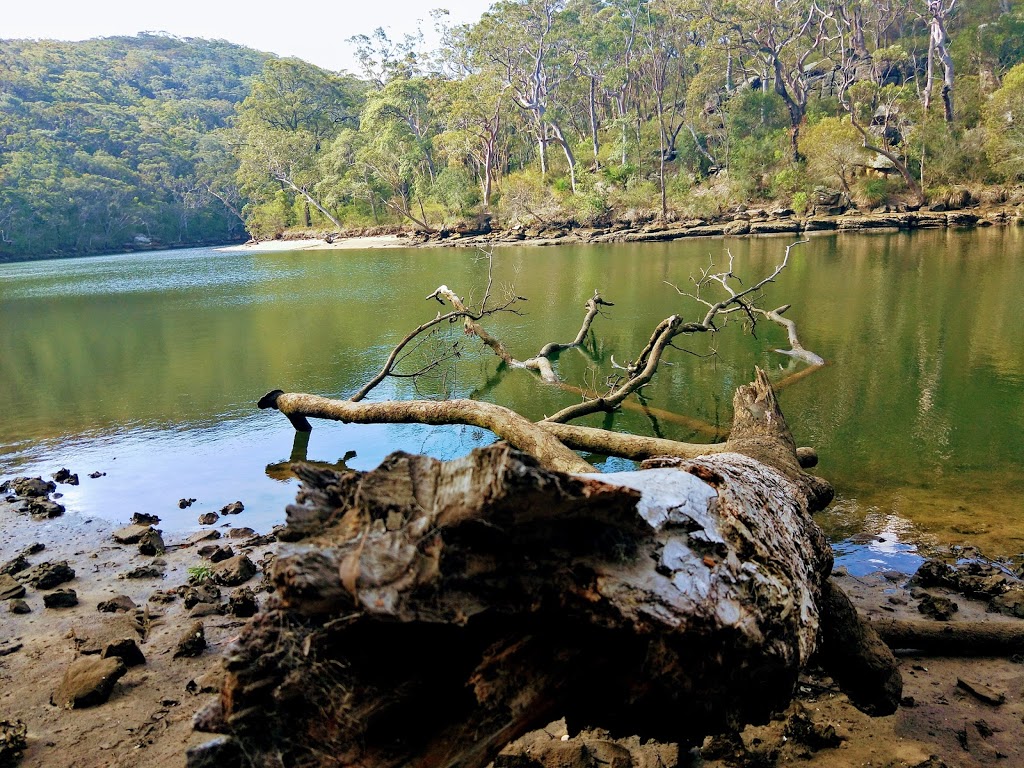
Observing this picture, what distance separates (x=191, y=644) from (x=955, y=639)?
3.95 meters

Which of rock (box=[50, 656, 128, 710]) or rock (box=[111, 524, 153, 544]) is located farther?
rock (box=[111, 524, 153, 544])

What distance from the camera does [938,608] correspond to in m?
4.10

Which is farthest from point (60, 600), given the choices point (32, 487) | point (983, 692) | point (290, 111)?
point (290, 111)

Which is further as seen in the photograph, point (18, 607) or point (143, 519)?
point (143, 519)

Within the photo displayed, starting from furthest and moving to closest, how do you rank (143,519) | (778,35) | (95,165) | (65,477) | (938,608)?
1. (95,165)
2. (778,35)
3. (65,477)
4. (143,519)
5. (938,608)

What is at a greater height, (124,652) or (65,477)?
(124,652)

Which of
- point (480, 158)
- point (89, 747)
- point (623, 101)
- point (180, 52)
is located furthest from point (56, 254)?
→ point (180, 52)

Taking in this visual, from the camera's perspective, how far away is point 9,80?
8394 centimetres

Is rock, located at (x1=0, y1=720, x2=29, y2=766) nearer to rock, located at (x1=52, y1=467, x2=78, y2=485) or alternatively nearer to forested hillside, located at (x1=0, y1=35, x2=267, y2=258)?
rock, located at (x1=52, y1=467, x2=78, y2=485)

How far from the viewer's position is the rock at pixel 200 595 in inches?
175

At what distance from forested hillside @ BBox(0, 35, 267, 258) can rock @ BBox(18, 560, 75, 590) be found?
74497 mm

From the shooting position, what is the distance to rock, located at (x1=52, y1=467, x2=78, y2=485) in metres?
7.60

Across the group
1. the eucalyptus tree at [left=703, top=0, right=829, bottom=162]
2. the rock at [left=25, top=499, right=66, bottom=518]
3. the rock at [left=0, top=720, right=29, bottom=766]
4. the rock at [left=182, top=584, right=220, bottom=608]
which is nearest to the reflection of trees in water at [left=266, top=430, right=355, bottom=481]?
the rock at [left=25, top=499, right=66, bottom=518]

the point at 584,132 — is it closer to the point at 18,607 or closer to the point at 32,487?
the point at 32,487
